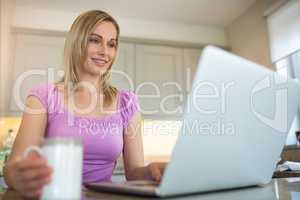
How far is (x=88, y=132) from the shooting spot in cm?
100

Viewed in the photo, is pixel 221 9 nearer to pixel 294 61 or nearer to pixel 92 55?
pixel 294 61

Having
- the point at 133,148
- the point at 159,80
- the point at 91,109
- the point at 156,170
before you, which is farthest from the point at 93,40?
the point at 159,80

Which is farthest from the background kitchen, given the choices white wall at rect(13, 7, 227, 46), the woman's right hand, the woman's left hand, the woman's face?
the woman's right hand

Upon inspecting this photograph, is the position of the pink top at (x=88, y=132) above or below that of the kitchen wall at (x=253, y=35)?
below

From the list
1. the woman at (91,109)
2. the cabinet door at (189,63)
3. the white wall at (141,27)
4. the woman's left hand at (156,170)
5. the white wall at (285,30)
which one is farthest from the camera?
the cabinet door at (189,63)

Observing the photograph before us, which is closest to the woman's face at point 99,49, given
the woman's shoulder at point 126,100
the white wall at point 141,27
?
the woman's shoulder at point 126,100

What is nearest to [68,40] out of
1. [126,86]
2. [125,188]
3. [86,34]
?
[86,34]

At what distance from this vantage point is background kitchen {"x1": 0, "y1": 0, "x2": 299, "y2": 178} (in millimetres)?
2783

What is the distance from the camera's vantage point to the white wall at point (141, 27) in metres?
2.97

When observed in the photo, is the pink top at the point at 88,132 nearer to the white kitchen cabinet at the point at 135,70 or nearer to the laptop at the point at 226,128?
the laptop at the point at 226,128

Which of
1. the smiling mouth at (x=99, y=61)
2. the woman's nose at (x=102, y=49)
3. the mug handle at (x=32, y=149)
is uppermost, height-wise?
the woman's nose at (x=102, y=49)

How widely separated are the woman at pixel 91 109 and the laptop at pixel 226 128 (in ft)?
0.95

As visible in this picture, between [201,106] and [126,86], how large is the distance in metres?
2.53

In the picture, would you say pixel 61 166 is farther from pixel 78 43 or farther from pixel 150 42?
pixel 150 42
